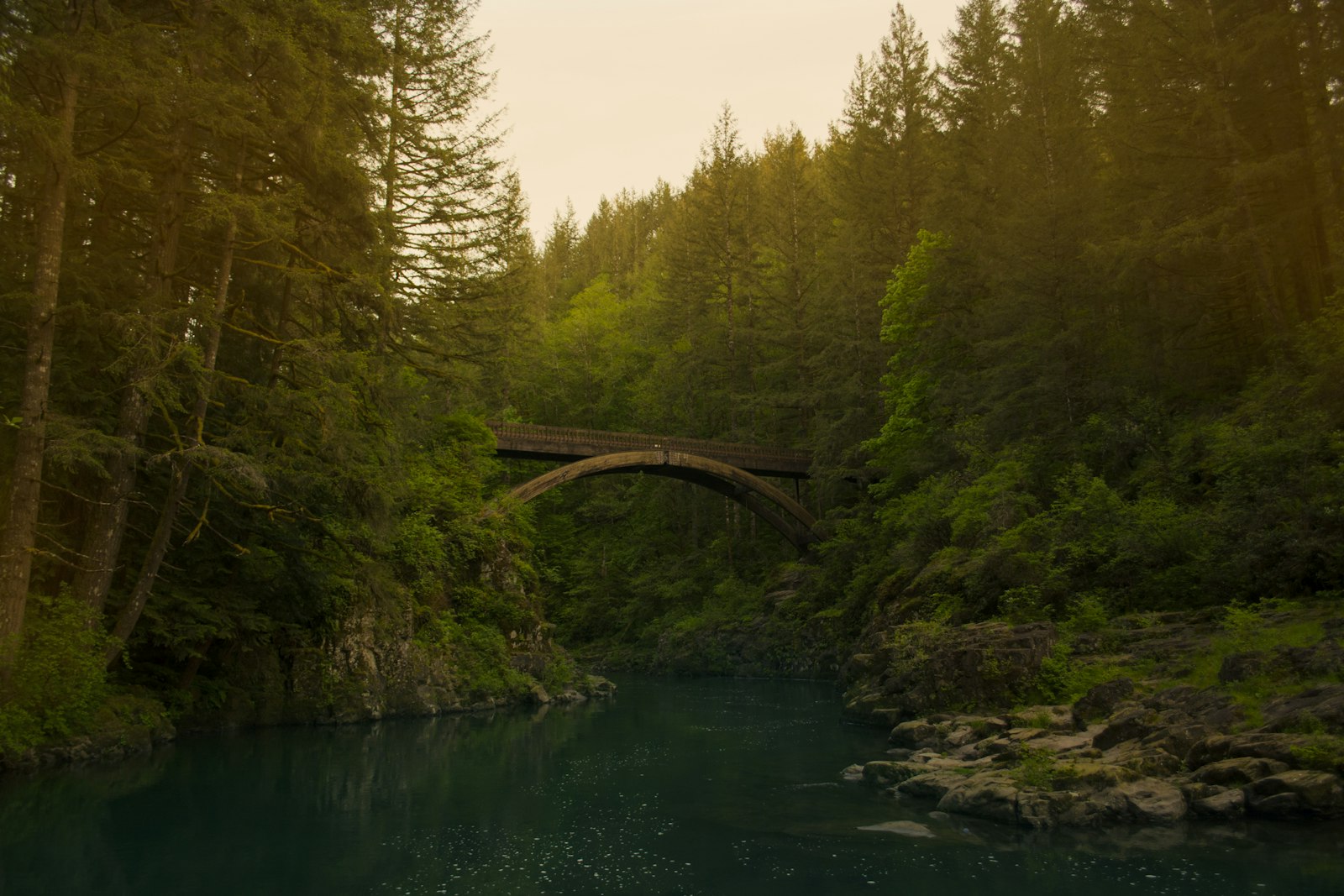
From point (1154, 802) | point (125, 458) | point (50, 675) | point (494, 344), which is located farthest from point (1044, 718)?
point (494, 344)

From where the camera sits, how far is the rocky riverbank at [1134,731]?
8.82m

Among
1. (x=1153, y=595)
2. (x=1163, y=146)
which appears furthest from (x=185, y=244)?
(x=1163, y=146)

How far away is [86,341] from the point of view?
13.6 meters

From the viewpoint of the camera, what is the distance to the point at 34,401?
11570mm

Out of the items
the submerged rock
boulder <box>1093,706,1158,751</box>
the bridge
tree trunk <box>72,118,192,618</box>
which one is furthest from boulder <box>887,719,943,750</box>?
the bridge

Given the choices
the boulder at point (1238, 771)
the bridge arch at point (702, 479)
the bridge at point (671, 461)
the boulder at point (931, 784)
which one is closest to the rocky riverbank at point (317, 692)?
the bridge arch at point (702, 479)

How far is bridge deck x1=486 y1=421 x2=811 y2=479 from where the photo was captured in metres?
29.2

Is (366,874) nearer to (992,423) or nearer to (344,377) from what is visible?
(344,377)

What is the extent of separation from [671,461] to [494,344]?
388 inches

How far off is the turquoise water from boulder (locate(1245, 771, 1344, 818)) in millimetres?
210

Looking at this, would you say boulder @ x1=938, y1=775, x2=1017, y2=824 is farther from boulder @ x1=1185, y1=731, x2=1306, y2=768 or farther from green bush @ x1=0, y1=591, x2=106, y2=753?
green bush @ x1=0, y1=591, x2=106, y2=753

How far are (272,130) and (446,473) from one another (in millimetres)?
12594

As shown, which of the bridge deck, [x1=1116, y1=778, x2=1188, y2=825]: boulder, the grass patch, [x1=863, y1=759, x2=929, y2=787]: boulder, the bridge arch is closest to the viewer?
[x1=1116, y1=778, x2=1188, y2=825]: boulder

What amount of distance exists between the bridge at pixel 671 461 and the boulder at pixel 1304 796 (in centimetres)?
2111
